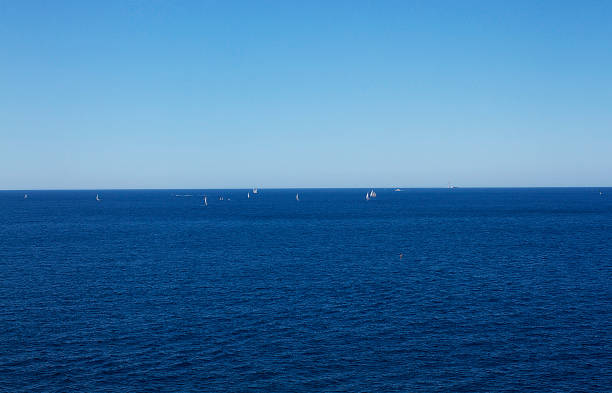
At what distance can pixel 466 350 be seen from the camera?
4925 centimetres

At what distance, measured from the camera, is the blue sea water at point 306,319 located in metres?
43.5

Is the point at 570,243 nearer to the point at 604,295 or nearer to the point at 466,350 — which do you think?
the point at 604,295

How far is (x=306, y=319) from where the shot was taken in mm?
59281

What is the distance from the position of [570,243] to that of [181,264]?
9841 centimetres

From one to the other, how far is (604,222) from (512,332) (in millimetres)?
155361

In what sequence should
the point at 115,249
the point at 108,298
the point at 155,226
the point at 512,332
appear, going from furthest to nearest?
the point at 155,226 < the point at 115,249 < the point at 108,298 < the point at 512,332

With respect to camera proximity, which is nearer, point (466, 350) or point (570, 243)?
point (466, 350)

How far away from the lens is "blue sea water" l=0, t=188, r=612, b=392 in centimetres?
4353

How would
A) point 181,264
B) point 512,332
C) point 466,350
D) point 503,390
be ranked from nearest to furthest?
point 503,390, point 466,350, point 512,332, point 181,264

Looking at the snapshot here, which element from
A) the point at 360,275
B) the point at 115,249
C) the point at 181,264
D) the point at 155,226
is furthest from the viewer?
the point at 155,226

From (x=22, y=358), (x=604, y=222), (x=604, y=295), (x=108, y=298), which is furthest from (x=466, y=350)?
(x=604, y=222)

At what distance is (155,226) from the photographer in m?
178

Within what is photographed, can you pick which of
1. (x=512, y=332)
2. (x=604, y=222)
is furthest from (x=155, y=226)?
(x=604, y=222)

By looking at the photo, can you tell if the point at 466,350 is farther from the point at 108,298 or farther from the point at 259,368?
the point at 108,298
